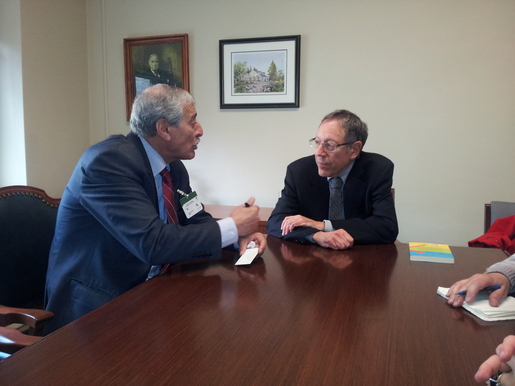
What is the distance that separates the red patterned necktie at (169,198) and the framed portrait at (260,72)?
1998mm

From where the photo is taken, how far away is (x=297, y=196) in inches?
91.8

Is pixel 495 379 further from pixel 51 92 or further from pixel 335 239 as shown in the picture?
pixel 51 92

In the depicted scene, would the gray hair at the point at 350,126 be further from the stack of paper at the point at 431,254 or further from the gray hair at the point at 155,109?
the gray hair at the point at 155,109

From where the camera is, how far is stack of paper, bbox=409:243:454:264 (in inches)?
63.7

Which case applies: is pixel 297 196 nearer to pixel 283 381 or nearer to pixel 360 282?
pixel 360 282

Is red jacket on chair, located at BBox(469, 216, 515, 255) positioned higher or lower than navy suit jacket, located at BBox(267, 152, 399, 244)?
lower

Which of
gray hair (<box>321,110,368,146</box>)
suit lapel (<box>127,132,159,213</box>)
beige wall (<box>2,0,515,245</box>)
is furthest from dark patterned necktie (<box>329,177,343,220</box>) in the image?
beige wall (<box>2,0,515,245</box>)

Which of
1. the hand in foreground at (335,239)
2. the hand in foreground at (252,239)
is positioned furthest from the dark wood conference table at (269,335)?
the hand in foreground at (335,239)

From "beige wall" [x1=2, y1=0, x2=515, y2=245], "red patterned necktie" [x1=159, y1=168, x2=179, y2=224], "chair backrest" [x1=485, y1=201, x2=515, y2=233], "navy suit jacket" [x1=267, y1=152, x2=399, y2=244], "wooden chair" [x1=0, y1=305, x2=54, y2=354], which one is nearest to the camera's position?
"wooden chair" [x1=0, y1=305, x2=54, y2=354]

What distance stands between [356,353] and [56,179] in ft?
11.8

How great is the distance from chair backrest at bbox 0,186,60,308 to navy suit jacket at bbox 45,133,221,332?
0.45ft

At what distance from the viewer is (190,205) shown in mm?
1853

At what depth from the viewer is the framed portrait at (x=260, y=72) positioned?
3.57 metres

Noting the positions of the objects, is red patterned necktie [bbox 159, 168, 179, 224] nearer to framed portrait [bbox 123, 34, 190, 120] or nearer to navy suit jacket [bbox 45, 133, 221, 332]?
navy suit jacket [bbox 45, 133, 221, 332]
